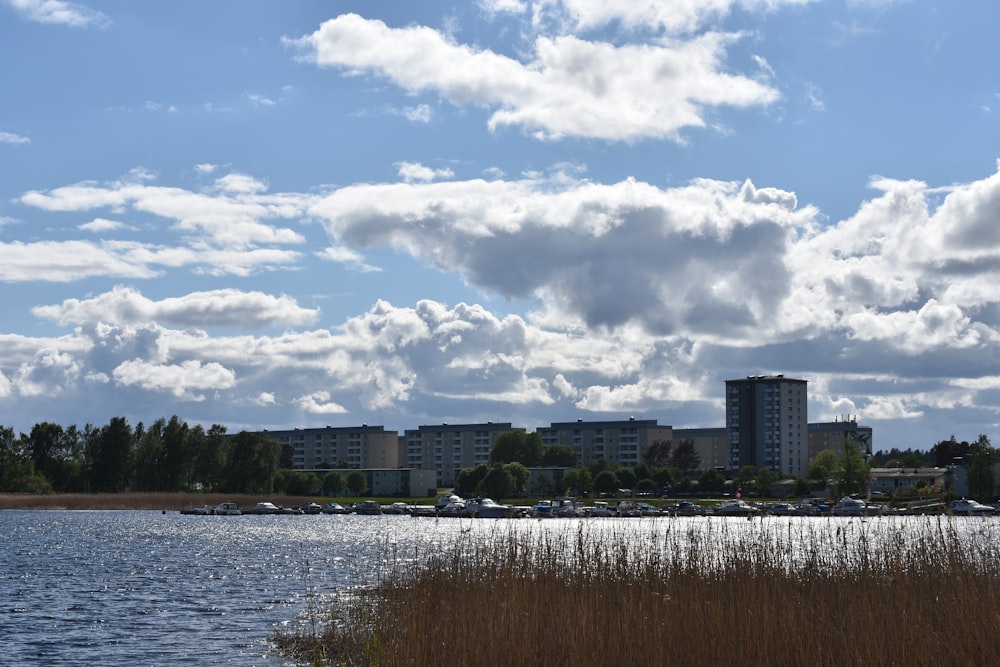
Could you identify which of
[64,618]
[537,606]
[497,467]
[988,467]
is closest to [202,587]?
[64,618]

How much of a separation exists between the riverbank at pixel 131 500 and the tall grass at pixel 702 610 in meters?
133

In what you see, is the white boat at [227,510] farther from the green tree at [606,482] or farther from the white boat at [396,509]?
the green tree at [606,482]

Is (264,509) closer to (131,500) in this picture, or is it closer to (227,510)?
(227,510)

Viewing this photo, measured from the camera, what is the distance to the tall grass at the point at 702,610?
1466 centimetres

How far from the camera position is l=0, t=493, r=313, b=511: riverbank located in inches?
5684

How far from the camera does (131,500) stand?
15475 centimetres

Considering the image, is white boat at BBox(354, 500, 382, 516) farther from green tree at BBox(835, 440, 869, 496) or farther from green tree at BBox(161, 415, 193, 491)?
green tree at BBox(835, 440, 869, 496)

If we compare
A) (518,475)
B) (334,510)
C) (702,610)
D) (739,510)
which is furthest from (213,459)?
(702,610)

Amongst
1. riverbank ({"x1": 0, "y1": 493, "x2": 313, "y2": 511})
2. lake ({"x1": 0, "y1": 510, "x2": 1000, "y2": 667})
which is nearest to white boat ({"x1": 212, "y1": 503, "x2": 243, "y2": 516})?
riverbank ({"x1": 0, "y1": 493, "x2": 313, "y2": 511})

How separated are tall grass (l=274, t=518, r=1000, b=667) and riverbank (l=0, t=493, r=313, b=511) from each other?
133420 mm

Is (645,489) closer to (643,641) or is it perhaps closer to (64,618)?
(64,618)

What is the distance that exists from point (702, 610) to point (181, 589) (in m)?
31.2

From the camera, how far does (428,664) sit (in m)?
15.6

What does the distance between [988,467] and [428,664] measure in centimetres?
14572
